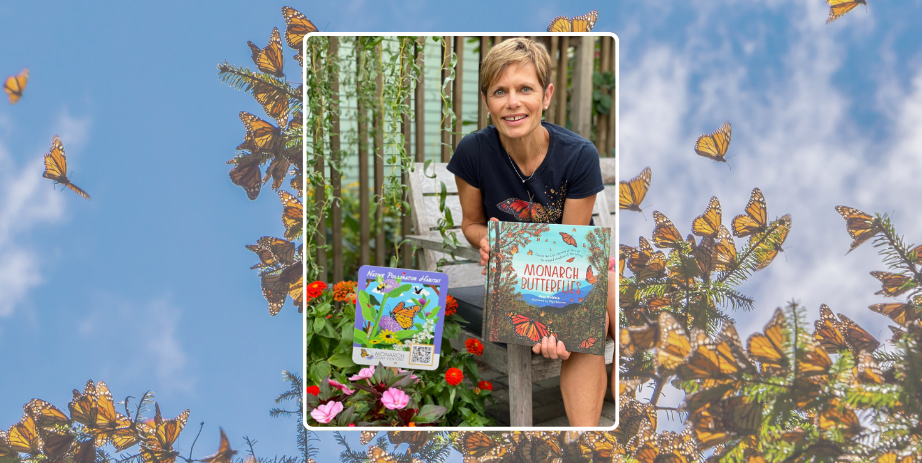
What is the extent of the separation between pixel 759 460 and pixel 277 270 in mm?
1378

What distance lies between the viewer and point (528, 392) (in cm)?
170

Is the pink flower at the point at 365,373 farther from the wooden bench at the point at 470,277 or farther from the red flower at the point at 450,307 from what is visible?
the wooden bench at the point at 470,277

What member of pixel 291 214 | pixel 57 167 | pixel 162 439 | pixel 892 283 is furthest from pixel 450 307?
pixel 892 283

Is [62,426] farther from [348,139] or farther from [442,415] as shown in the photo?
[348,139]

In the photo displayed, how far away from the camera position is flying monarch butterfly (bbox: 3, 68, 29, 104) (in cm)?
142

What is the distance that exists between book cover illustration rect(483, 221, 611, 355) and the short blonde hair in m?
0.46

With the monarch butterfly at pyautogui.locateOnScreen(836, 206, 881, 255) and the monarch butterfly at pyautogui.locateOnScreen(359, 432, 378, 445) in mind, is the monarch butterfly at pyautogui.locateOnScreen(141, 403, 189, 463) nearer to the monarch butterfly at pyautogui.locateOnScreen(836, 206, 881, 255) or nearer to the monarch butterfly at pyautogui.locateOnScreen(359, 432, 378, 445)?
the monarch butterfly at pyautogui.locateOnScreen(359, 432, 378, 445)

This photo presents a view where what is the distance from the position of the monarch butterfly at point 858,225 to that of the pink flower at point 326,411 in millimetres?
1497

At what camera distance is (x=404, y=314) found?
65.5 inches

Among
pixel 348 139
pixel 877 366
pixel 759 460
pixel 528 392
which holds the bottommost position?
pixel 759 460

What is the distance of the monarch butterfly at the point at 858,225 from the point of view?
58.5 inches

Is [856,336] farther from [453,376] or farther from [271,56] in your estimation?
[271,56]

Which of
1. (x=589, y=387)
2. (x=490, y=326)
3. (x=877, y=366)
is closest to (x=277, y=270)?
(x=490, y=326)

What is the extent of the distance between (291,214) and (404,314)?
0.45 m
